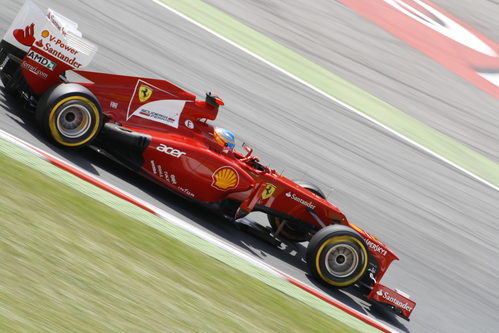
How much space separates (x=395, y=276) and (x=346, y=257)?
1.41 meters

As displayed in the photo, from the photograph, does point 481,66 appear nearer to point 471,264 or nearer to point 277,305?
point 471,264

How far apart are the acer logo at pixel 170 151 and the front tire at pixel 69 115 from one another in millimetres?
690

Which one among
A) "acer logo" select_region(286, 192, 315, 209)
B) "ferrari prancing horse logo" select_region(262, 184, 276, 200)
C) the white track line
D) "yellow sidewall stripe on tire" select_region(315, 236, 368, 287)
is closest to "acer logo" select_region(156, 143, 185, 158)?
"ferrari prancing horse logo" select_region(262, 184, 276, 200)

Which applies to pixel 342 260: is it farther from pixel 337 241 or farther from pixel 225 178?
pixel 225 178

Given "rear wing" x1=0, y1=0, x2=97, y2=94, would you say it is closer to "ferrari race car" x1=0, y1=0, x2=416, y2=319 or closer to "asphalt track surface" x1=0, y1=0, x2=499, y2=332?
"ferrari race car" x1=0, y1=0, x2=416, y2=319

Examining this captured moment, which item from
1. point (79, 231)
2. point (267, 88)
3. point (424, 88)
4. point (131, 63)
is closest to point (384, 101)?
point (424, 88)

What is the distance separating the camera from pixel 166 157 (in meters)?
7.86

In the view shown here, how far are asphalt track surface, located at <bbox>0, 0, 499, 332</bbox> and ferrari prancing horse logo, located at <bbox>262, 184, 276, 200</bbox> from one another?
540mm

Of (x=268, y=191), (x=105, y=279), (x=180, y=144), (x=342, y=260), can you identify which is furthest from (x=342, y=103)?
(x=105, y=279)

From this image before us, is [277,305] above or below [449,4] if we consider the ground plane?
below

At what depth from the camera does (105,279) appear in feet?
17.9

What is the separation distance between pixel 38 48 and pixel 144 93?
124 cm

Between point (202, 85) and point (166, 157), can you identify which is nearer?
point (166, 157)

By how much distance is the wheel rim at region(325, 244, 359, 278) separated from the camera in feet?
27.4
